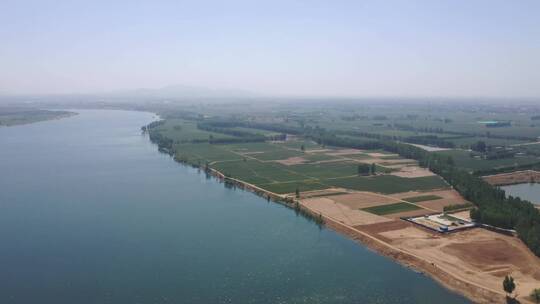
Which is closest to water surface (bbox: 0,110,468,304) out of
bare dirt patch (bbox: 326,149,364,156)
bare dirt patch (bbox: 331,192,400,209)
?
bare dirt patch (bbox: 331,192,400,209)

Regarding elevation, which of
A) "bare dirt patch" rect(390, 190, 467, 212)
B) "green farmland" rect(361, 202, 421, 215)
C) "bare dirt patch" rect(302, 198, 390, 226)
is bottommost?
"bare dirt patch" rect(302, 198, 390, 226)

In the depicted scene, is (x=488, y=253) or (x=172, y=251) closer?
(x=488, y=253)

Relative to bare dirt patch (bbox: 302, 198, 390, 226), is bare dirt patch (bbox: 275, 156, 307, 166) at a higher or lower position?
higher

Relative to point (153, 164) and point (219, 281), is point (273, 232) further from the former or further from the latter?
point (153, 164)

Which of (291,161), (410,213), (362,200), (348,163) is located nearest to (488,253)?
(410,213)

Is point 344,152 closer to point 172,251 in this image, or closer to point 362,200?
point 362,200

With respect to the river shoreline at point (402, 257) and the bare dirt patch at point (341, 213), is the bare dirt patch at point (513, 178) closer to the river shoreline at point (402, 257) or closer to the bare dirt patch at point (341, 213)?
the bare dirt patch at point (341, 213)

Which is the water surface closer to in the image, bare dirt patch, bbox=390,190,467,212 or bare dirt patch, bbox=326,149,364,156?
bare dirt patch, bbox=390,190,467,212

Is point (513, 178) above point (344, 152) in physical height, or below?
below

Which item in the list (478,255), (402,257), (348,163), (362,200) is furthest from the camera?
(348,163)
